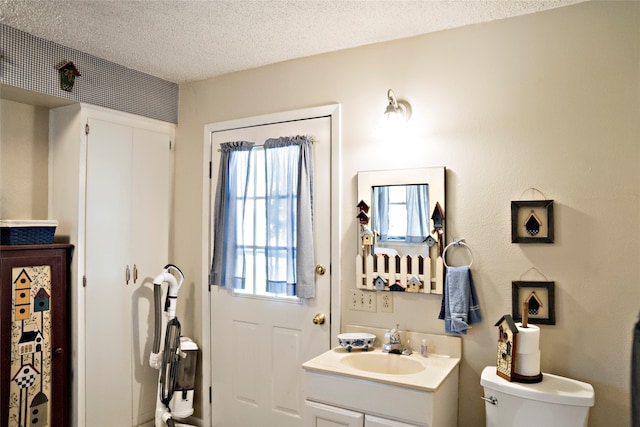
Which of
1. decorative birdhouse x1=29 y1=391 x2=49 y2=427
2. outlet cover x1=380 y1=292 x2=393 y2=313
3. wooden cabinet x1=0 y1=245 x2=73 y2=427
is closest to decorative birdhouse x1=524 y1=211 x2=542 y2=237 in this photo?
outlet cover x1=380 y1=292 x2=393 y2=313

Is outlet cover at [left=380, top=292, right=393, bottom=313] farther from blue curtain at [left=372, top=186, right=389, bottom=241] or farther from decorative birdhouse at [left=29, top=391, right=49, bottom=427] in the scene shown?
decorative birdhouse at [left=29, top=391, right=49, bottom=427]

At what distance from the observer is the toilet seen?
1920mm

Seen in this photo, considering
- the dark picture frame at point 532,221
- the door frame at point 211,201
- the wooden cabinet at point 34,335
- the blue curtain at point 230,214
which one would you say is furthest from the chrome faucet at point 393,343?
the wooden cabinet at point 34,335

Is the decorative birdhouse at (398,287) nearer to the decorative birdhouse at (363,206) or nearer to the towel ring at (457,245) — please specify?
the towel ring at (457,245)

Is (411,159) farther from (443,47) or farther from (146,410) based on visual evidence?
(146,410)

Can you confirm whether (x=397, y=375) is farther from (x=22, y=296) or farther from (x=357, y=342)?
(x=22, y=296)

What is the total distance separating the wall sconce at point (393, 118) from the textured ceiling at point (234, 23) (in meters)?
0.38

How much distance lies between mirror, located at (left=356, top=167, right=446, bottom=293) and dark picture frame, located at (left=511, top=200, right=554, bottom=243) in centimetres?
36

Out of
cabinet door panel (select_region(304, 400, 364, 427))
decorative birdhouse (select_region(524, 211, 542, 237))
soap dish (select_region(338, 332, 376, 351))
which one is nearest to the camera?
cabinet door panel (select_region(304, 400, 364, 427))

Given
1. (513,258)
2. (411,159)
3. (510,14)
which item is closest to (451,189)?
(411,159)

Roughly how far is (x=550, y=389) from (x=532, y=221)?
77cm

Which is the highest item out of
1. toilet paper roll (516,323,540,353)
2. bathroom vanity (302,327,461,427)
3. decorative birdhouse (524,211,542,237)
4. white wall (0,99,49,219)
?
white wall (0,99,49,219)

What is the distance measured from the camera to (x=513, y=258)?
7.65ft

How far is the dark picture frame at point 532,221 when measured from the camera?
2.25 meters
